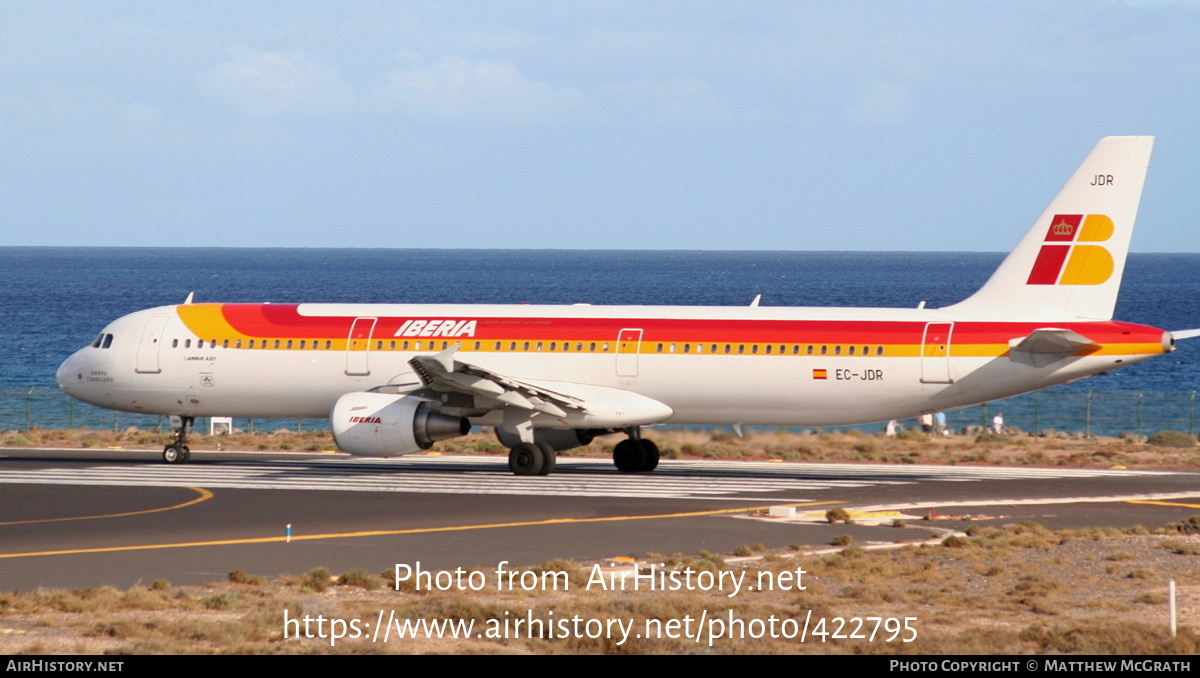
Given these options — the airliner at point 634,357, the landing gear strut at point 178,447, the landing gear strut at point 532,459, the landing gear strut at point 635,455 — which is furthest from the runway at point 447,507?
the airliner at point 634,357

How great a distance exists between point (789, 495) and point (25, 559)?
15138 millimetres

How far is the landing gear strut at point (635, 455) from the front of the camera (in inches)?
1476

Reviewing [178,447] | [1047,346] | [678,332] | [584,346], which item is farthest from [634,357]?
[178,447]

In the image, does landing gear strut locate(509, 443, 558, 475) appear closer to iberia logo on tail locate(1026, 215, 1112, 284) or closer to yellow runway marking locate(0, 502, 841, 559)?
yellow runway marking locate(0, 502, 841, 559)

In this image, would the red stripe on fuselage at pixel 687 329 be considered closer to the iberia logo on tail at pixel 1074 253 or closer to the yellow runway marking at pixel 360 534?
the iberia logo on tail at pixel 1074 253

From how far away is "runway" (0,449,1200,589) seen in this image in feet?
75.8

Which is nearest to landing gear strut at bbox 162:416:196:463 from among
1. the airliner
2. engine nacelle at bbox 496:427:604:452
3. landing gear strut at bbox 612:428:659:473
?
the airliner

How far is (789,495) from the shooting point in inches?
1262

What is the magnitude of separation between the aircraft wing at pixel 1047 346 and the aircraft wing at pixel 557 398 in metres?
7.67

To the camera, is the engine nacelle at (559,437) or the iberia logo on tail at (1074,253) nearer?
the iberia logo on tail at (1074,253)

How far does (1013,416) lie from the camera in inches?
2581

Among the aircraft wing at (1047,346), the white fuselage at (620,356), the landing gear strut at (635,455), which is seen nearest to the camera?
the aircraft wing at (1047,346)

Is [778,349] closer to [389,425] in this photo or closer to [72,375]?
[389,425]

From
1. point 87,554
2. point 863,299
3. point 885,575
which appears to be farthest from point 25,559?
point 863,299
